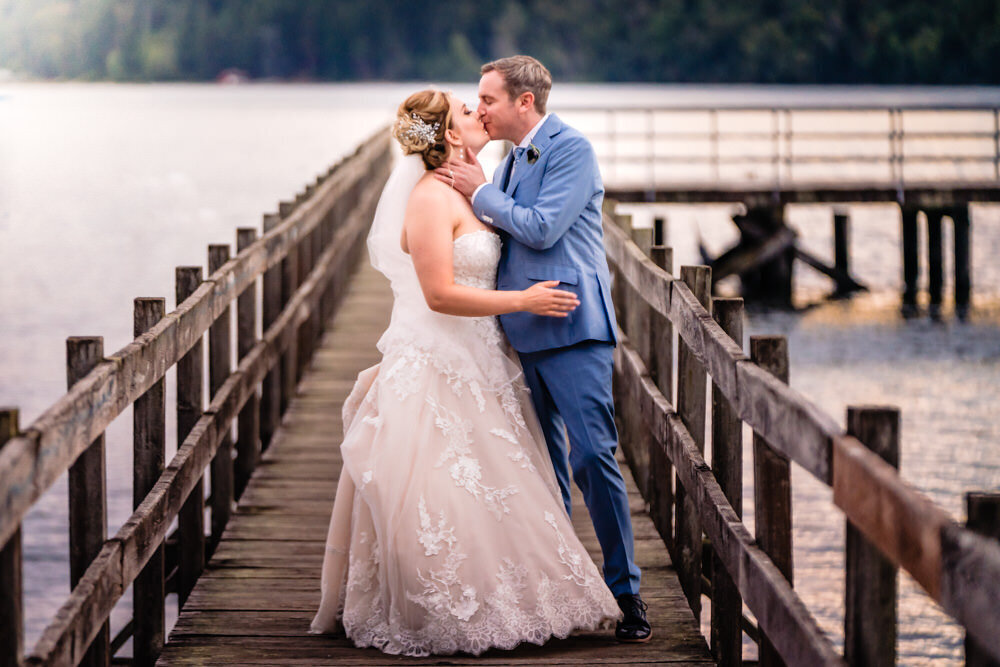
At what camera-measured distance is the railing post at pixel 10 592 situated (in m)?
2.67

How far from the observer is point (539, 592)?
4.04m

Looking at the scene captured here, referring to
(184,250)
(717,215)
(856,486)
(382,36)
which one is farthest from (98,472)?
(382,36)

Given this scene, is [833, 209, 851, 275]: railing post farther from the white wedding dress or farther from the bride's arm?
the bride's arm

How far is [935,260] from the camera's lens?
2362 centimetres

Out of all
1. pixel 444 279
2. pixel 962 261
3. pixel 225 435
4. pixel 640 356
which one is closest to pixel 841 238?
pixel 962 261

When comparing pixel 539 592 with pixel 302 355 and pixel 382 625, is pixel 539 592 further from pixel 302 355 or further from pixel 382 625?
pixel 302 355

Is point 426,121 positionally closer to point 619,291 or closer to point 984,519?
point 984,519

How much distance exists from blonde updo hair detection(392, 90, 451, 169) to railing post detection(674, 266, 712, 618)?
0.96 metres

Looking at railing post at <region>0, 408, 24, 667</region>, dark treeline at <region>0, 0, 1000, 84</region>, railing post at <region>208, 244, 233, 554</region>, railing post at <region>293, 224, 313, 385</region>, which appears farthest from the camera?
dark treeline at <region>0, 0, 1000, 84</region>

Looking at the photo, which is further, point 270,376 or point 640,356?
point 270,376

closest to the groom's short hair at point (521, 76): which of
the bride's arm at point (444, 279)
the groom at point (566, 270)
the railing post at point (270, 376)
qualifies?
the groom at point (566, 270)

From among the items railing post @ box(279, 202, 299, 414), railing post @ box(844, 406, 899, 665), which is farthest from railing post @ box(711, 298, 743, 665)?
railing post @ box(279, 202, 299, 414)

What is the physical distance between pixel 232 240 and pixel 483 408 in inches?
1268

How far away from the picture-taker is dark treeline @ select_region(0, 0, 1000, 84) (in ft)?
324
